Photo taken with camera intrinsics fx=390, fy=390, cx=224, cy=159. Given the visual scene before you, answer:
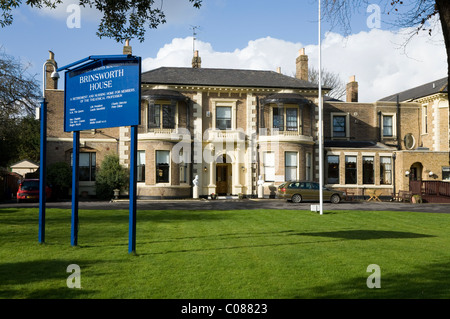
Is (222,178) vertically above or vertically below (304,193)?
above

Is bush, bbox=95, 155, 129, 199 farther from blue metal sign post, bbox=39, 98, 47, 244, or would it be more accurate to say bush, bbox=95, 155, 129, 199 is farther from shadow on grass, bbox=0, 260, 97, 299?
shadow on grass, bbox=0, 260, 97, 299

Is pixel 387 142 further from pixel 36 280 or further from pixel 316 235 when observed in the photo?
pixel 36 280

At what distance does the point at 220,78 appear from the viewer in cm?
3434

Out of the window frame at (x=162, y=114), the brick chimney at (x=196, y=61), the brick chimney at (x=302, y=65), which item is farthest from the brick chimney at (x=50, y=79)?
the brick chimney at (x=302, y=65)

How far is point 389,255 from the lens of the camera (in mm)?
9266

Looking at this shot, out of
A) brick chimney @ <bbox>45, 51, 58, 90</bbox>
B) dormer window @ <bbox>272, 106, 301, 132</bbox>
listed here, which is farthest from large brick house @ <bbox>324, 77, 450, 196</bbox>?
brick chimney @ <bbox>45, 51, 58, 90</bbox>

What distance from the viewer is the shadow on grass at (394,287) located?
6.08m

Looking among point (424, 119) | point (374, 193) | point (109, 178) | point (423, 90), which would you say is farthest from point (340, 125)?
point (109, 178)

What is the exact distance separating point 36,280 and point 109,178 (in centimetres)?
2470

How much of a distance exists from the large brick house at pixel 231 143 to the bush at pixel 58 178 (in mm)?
1896

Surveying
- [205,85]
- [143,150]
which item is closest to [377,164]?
[205,85]

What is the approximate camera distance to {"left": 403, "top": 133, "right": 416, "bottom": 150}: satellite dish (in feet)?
125

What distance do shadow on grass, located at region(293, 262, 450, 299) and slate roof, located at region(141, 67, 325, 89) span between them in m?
27.2

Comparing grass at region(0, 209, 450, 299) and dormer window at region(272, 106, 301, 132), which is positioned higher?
dormer window at region(272, 106, 301, 132)
